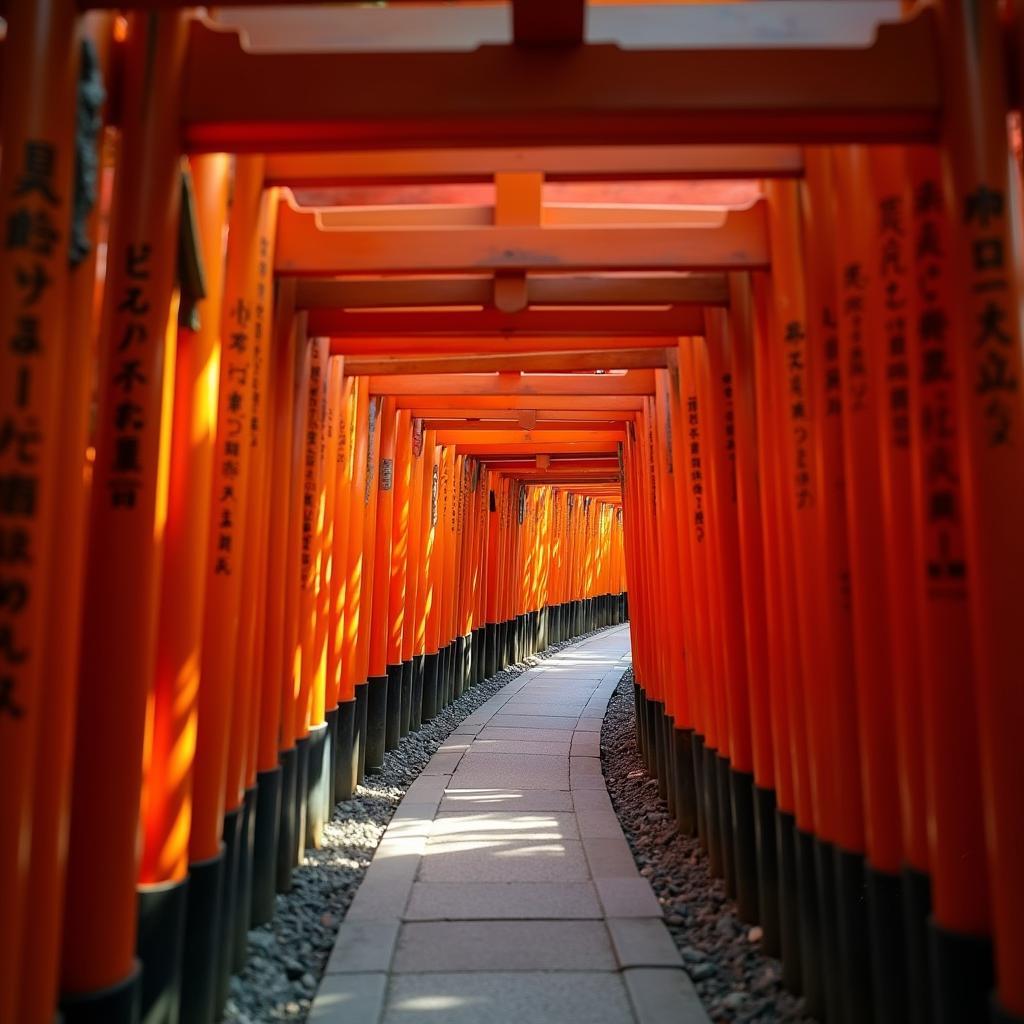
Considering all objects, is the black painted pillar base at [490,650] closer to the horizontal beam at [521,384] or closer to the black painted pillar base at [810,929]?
the horizontal beam at [521,384]

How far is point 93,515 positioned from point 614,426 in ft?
25.2

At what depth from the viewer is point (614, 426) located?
31.8 ft

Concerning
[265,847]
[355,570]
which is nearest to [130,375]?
[265,847]

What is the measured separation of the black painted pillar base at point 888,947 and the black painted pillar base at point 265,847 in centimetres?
274

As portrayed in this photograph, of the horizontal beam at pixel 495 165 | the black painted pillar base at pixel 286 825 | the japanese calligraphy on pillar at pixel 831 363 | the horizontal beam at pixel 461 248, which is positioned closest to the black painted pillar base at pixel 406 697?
the black painted pillar base at pixel 286 825

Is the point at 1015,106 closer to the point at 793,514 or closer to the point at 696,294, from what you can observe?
the point at 793,514

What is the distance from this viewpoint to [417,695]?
9.55 m

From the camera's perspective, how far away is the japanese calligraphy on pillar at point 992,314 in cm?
220

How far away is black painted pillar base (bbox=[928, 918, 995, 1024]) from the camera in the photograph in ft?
7.34

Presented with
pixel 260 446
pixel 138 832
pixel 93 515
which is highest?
pixel 260 446

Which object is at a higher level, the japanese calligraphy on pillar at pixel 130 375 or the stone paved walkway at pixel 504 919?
the japanese calligraphy on pillar at pixel 130 375

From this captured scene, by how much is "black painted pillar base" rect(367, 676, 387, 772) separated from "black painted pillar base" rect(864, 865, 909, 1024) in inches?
213

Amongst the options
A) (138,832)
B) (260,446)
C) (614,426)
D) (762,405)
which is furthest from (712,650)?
(614,426)

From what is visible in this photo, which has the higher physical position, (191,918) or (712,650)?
(712,650)
